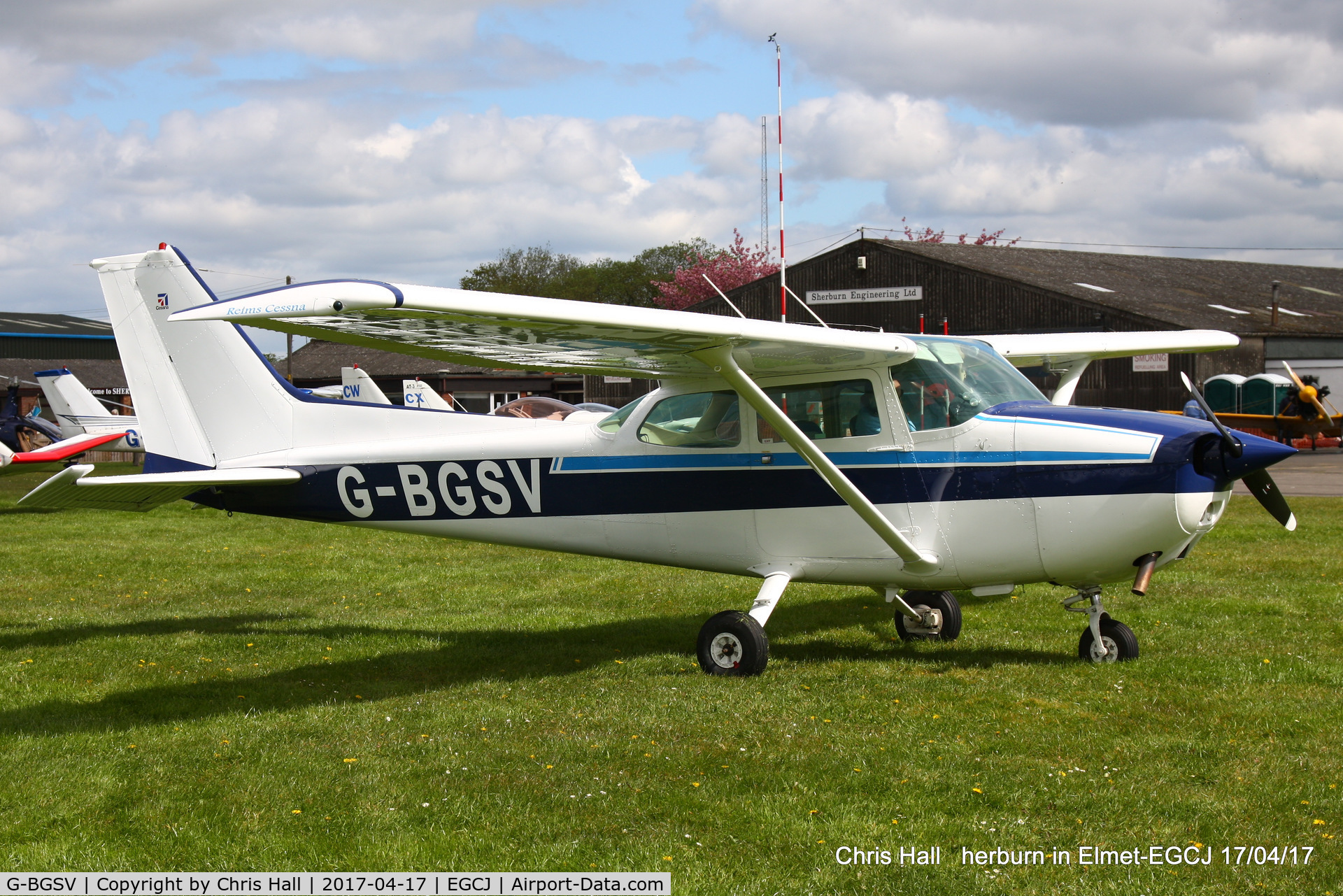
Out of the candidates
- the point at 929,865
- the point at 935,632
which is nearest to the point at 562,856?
the point at 929,865

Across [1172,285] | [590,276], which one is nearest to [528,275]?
[590,276]

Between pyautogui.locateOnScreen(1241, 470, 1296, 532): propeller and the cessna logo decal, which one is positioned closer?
pyautogui.locateOnScreen(1241, 470, 1296, 532): propeller

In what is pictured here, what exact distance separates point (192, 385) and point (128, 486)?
1.42 meters

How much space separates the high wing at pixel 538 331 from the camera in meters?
5.23

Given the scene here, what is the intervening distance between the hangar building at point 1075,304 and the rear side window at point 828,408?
84.7ft

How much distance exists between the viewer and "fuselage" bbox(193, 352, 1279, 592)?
682 centimetres

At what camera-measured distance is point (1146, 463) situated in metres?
6.68

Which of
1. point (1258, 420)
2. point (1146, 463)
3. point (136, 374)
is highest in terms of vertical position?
point (136, 374)

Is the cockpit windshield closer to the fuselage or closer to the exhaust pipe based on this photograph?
the fuselage

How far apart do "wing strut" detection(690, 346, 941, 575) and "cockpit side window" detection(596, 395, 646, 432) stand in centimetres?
124

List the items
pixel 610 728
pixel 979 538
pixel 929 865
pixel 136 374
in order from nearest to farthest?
pixel 929 865, pixel 610 728, pixel 979 538, pixel 136 374

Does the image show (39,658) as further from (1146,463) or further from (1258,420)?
(1258,420)

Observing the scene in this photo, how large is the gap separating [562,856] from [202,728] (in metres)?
2.96

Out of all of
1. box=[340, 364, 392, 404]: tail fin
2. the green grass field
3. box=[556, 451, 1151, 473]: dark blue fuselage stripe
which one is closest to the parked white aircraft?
box=[340, 364, 392, 404]: tail fin
